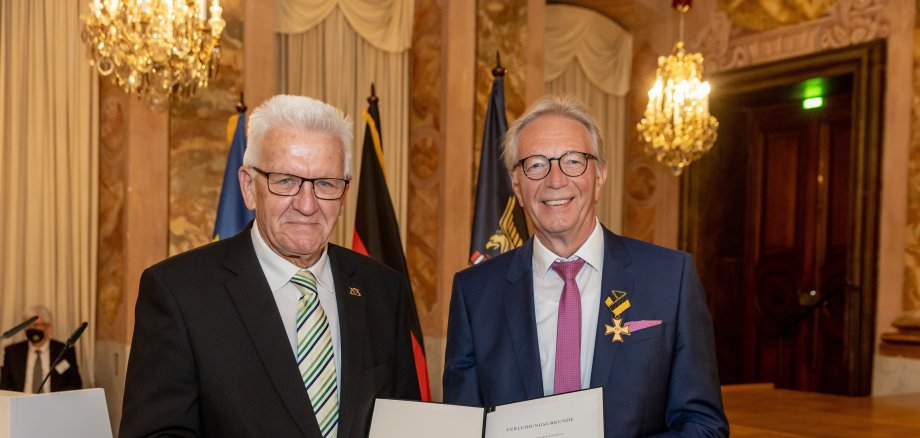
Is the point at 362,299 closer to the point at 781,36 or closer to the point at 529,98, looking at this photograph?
the point at 529,98

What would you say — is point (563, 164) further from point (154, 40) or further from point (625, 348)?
point (154, 40)

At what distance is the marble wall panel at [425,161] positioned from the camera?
7.49m

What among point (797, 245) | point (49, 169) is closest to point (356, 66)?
point (49, 169)

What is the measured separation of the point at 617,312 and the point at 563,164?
1.41ft

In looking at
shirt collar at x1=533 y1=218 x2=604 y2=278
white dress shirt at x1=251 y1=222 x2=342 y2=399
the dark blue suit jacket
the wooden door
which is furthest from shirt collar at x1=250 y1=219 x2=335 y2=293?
the wooden door

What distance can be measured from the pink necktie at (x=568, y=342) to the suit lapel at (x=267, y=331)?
663 millimetres

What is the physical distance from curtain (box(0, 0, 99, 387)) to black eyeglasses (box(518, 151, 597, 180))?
5.18 metres

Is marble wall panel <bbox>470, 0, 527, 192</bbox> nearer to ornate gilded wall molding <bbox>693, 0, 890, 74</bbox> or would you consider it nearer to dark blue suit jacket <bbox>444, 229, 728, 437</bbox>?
ornate gilded wall molding <bbox>693, 0, 890, 74</bbox>

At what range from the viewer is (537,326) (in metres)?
2.20

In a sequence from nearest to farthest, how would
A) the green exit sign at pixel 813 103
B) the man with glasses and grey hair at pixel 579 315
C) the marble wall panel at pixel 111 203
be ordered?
the man with glasses and grey hair at pixel 579 315
the marble wall panel at pixel 111 203
the green exit sign at pixel 813 103

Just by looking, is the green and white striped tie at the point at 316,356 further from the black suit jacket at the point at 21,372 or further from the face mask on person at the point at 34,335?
the face mask on person at the point at 34,335

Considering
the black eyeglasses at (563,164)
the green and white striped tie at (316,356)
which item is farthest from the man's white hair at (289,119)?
the black eyeglasses at (563,164)

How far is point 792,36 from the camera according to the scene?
8.38 meters

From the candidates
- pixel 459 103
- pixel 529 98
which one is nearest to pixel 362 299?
pixel 459 103
